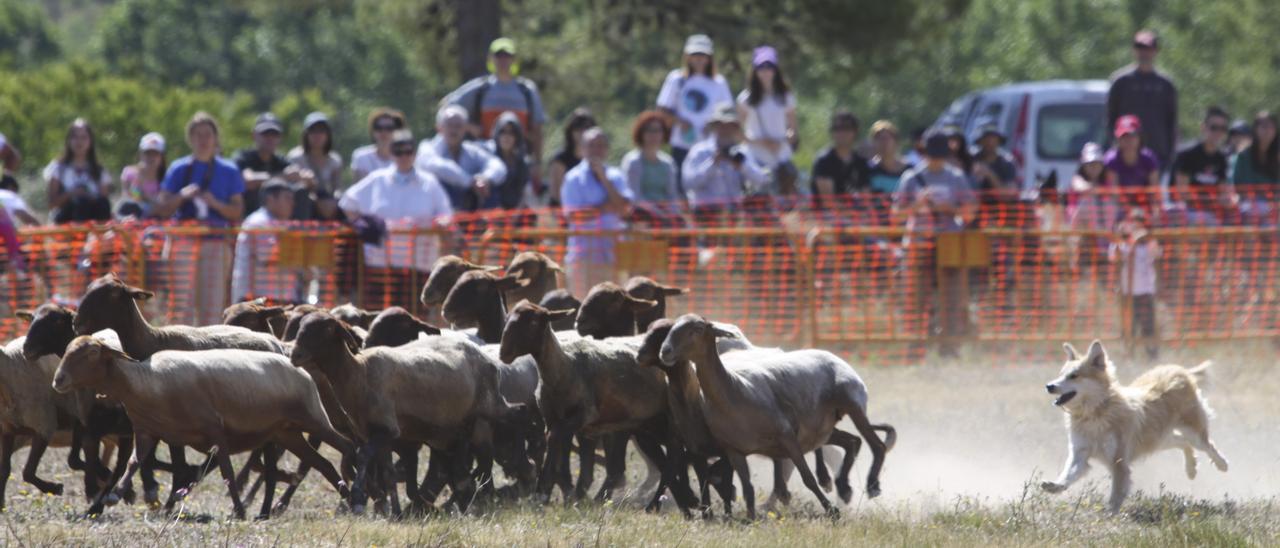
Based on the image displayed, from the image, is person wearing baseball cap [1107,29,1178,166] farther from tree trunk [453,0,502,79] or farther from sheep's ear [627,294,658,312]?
sheep's ear [627,294,658,312]

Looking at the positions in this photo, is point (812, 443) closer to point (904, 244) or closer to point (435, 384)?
point (435, 384)

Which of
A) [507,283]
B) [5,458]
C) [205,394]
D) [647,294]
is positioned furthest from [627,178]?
[205,394]

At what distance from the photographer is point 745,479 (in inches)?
386

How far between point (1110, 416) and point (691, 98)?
812 centimetres

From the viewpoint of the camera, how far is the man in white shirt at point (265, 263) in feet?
48.1

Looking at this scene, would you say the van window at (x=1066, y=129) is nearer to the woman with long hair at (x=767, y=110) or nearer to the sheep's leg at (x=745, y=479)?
the woman with long hair at (x=767, y=110)

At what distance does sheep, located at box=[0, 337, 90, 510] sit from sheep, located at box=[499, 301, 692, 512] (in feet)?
7.91

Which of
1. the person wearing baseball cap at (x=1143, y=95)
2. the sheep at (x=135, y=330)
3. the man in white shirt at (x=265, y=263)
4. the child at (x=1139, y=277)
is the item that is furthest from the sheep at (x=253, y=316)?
the person wearing baseball cap at (x=1143, y=95)

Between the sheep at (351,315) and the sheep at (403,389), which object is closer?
the sheep at (403,389)

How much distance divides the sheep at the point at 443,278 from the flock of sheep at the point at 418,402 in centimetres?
75

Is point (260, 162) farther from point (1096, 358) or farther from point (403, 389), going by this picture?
point (1096, 358)

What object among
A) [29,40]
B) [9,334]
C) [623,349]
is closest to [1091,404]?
[623,349]

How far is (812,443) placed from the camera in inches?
409

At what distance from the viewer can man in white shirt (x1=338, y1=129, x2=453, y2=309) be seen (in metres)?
15.1
